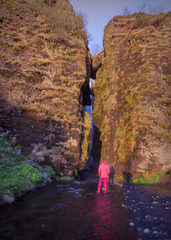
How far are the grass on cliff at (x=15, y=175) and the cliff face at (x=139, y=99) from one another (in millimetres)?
6817

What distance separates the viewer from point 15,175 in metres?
5.32

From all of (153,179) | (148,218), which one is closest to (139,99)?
(153,179)

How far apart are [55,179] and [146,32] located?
16629 millimetres

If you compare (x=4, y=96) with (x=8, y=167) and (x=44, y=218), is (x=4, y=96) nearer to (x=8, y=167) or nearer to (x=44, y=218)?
(x=8, y=167)

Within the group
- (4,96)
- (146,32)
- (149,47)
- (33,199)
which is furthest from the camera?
(146,32)

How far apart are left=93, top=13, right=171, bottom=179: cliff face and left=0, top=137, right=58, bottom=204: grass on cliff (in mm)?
6817

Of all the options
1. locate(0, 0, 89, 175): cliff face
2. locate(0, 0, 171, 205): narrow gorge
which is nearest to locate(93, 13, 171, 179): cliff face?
locate(0, 0, 171, 205): narrow gorge

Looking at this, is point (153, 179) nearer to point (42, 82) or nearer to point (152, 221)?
point (152, 221)

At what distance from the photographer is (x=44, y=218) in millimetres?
3129

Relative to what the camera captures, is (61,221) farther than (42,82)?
No

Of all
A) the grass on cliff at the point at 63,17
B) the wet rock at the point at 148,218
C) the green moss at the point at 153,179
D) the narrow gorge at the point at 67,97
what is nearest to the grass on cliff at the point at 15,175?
the narrow gorge at the point at 67,97

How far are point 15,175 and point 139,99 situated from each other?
1091cm

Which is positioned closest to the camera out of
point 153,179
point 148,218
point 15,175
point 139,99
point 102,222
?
point 102,222

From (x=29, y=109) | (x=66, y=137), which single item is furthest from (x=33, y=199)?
(x=29, y=109)
